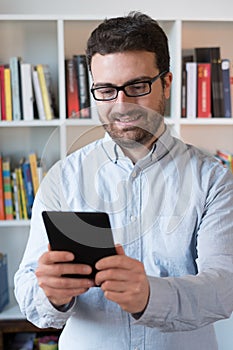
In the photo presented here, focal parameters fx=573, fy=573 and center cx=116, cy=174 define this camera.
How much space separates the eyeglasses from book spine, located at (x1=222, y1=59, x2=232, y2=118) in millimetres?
1351

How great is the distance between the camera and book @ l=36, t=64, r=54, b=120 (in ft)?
7.43

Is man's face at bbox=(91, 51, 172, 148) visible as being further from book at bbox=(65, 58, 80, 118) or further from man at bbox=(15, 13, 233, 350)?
book at bbox=(65, 58, 80, 118)

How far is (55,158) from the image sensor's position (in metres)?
1.02

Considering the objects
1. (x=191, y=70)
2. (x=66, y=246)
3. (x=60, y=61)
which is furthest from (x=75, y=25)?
(x=66, y=246)

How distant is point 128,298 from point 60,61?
5.14 feet

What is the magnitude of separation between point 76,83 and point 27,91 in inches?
7.6

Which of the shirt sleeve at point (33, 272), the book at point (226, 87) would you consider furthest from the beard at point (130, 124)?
the book at point (226, 87)

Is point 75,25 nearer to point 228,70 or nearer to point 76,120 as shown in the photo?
point 228,70

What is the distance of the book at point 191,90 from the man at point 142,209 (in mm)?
1155

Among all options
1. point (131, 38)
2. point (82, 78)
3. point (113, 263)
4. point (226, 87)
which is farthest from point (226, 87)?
Result: point (113, 263)

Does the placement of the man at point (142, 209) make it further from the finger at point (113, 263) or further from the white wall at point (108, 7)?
the white wall at point (108, 7)

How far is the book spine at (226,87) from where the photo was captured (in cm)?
229

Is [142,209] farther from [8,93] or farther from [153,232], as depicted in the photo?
[8,93]

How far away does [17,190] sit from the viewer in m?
2.31
